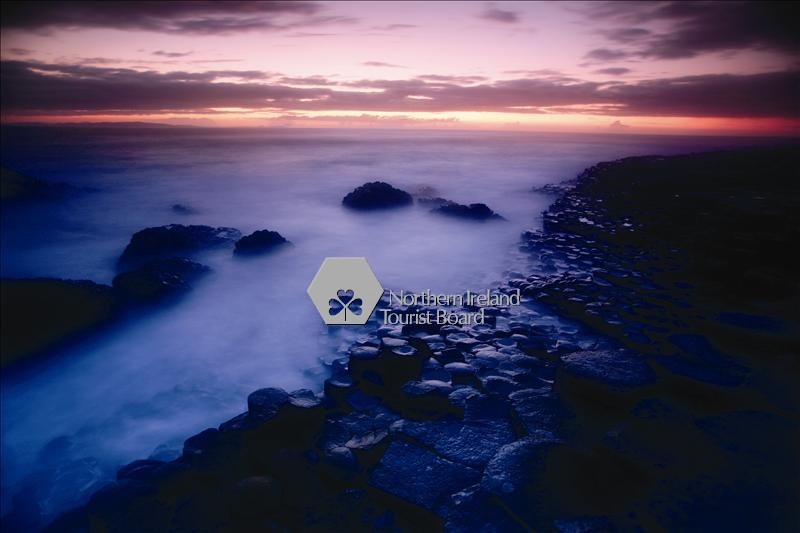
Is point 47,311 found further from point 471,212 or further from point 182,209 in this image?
point 471,212

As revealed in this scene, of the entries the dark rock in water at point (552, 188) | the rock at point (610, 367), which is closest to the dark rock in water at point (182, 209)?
the rock at point (610, 367)

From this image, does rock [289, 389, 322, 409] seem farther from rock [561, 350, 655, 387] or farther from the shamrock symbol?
rock [561, 350, 655, 387]

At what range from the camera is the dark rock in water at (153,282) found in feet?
15.2

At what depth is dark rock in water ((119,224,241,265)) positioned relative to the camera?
5797mm

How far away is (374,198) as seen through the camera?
8.55m

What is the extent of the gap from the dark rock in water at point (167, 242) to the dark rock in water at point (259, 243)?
1.79 ft

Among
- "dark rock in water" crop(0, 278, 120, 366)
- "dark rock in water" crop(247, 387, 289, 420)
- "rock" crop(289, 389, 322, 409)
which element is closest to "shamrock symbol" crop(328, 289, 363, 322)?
"rock" crop(289, 389, 322, 409)

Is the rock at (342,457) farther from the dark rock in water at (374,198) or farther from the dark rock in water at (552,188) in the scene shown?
the dark rock in water at (552,188)

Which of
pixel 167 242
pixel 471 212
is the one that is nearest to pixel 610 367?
pixel 471 212

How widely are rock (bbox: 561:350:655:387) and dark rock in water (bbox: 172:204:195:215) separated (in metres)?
7.68

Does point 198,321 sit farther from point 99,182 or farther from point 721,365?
point 99,182

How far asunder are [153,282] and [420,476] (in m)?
4.08

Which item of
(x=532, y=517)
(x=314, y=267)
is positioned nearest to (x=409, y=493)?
(x=532, y=517)

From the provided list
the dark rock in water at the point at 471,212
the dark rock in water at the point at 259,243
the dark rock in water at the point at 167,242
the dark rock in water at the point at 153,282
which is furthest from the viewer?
the dark rock in water at the point at 471,212
